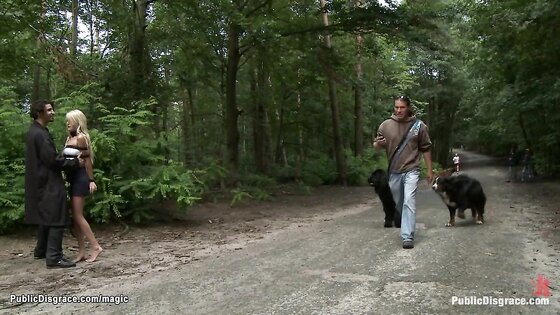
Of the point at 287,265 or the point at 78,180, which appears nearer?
the point at 287,265

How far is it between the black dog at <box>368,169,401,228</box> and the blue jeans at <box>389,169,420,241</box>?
1.41m

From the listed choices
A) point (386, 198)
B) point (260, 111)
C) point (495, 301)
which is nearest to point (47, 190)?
point (495, 301)

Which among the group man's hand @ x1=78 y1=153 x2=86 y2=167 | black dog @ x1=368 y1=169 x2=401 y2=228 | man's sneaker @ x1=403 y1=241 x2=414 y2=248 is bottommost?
man's sneaker @ x1=403 y1=241 x2=414 y2=248

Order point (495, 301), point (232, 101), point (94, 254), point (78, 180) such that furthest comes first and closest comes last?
point (232, 101) → point (94, 254) → point (78, 180) → point (495, 301)

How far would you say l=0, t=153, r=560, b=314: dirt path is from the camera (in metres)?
4.14

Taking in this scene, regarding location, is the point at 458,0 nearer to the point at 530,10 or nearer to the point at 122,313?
the point at 530,10

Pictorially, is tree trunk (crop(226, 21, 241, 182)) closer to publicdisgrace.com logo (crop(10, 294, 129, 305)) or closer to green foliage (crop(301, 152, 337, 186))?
green foliage (crop(301, 152, 337, 186))

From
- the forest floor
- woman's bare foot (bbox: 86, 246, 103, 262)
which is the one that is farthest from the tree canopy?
woman's bare foot (bbox: 86, 246, 103, 262)

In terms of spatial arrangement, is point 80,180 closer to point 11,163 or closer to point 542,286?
point 11,163

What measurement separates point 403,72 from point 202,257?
28227 mm

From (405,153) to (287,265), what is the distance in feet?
7.71

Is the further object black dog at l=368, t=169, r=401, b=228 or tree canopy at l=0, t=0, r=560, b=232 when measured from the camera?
tree canopy at l=0, t=0, r=560, b=232

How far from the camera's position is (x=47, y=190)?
18.4 feet

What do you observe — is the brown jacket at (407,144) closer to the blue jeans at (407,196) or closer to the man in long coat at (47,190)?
the blue jeans at (407,196)
